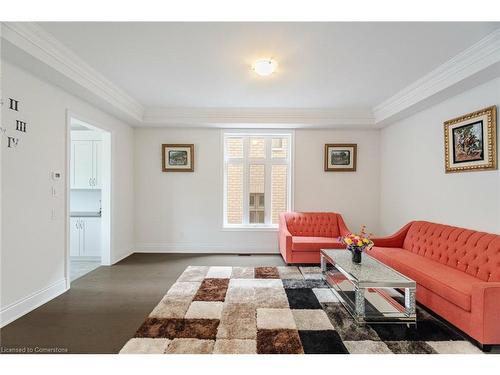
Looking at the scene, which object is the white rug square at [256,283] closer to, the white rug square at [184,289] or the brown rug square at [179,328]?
the white rug square at [184,289]

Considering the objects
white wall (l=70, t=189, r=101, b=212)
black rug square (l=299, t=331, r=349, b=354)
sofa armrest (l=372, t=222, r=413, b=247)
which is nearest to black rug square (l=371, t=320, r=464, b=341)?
black rug square (l=299, t=331, r=349, b=354)

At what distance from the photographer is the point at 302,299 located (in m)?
3.10

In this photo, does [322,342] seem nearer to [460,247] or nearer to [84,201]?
[460,247]

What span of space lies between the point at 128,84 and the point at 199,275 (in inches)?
121

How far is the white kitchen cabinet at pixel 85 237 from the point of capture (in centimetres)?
488

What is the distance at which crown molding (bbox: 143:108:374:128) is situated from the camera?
16.2 ft

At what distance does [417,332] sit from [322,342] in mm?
978

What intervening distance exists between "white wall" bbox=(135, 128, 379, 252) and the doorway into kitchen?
0.77m

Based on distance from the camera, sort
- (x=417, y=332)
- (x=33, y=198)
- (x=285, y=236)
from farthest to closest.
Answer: (x=285, y=236) → (x=33, y=198) → (x=417, y=332)

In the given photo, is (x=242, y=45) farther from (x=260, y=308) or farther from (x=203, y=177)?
(x=203, y=177)

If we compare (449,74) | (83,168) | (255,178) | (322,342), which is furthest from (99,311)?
(449,74)

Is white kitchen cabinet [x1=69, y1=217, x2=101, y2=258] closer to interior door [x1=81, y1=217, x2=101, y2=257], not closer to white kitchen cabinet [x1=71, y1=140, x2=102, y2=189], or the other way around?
interior door [x1=81, y1=217, x2=101, y2=257]

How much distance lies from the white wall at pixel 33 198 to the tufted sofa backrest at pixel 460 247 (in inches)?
192

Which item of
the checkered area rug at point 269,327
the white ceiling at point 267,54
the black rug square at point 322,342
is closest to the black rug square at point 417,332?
the checkered area rug at point 269,327
